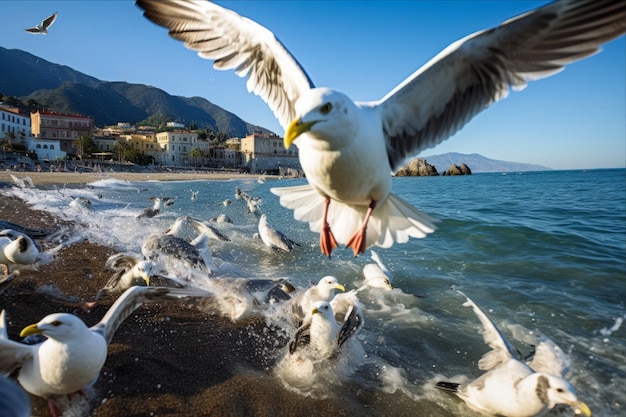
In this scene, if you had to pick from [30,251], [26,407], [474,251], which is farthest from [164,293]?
[474,251]

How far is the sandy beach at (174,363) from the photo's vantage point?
9.13 ft

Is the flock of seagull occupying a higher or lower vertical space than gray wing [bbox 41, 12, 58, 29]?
lower

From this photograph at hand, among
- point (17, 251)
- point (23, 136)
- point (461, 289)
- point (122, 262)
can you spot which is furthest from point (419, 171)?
point (17, 251)

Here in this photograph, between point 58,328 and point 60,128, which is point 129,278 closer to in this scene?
point 58,328

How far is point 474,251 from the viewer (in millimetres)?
9609

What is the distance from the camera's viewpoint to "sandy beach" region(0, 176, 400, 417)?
2.78 metres

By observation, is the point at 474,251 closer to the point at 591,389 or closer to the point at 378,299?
the point at 378,299

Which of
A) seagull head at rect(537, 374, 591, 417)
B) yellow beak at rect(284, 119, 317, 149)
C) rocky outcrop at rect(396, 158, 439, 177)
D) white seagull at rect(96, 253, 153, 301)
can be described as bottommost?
seagull head at rect(537, 374, 591, 417)

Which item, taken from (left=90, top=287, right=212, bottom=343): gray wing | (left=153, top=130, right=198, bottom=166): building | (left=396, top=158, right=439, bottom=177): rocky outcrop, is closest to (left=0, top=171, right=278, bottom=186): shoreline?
(left=90, top=287, right=212, bottom=343): gray wing

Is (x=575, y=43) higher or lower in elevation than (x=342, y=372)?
higher

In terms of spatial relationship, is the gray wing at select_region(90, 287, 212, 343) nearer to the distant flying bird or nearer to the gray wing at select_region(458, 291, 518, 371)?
the gray wing at select_region(458, 291, 518, 371)

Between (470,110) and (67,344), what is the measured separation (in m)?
3.66

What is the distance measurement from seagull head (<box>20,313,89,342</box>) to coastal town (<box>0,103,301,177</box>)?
5091cm

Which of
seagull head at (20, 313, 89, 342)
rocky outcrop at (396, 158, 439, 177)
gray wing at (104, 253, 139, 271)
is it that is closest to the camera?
seagull head at (20, 313, 89, 342)
